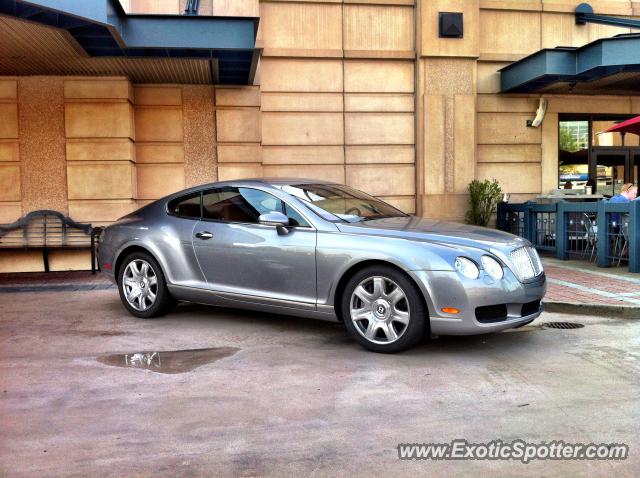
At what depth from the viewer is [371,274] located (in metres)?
5.39

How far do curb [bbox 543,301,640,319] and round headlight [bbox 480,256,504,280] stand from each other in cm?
251

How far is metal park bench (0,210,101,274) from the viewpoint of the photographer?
38.2ft

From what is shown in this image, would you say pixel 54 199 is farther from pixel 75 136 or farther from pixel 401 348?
pixel 401 348

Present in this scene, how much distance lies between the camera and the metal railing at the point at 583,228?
9836 millimetres

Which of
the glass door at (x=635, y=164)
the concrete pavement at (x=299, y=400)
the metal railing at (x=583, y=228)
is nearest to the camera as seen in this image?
the concrete pavement at (x=299, y=400)

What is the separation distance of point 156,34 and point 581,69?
27.0ft

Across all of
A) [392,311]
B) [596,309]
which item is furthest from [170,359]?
[596,309]

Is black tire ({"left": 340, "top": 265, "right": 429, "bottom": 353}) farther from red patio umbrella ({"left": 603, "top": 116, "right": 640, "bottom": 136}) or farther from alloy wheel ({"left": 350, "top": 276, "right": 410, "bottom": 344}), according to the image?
red patio umbrella ({"left": 603, "top": 116, "right": 640, "bottom": 136})

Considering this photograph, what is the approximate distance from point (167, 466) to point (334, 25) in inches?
466

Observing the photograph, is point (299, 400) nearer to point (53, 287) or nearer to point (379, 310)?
point (379, 310)

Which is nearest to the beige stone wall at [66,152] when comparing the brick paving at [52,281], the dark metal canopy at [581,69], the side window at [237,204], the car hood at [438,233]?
the brick paving at [52,281]

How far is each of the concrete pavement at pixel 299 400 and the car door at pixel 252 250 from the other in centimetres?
48

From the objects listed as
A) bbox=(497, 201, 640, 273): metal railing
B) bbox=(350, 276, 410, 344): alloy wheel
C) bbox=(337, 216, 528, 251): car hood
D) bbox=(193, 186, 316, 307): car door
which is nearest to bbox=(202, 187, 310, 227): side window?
bbox=(193, 186, 316, 307): car door

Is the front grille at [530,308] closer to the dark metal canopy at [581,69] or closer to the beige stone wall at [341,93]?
the dark metal canopy at [581,69]
